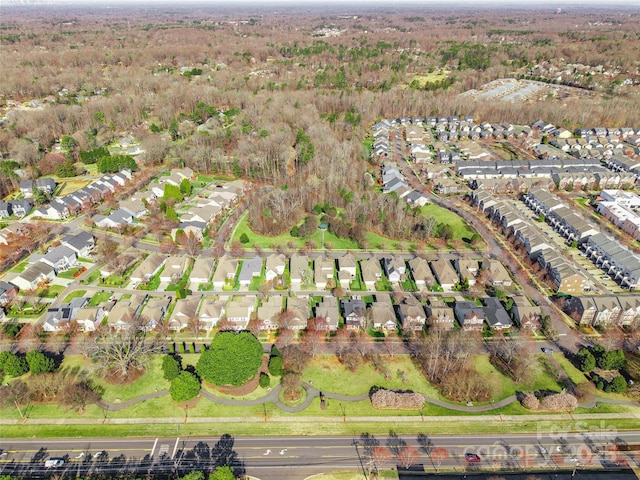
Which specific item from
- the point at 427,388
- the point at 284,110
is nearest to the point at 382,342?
the point at 427,388

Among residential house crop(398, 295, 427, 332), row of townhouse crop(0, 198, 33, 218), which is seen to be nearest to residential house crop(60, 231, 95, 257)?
row of townhouse crop(0, 198, 33, 218)

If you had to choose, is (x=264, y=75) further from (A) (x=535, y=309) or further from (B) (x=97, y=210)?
(A) (x=535, y=309)

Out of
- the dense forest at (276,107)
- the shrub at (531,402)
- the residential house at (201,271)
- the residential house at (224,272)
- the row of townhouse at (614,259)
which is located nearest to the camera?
the shrub at (531,402)

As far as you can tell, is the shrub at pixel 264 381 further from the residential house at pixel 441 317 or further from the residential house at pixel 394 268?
the residential house at pixel 394 268

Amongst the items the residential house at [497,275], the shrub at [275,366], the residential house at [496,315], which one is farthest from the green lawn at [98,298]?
the residential house at [497,275]

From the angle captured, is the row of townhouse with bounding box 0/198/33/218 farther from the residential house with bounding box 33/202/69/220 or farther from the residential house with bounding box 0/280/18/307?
the residential house with bounding box 0/280/18/307

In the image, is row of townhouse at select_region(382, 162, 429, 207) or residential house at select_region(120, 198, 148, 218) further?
row of townhouse at select_region(382, 162, 429, 207)

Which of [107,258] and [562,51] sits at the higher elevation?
[562,51]
